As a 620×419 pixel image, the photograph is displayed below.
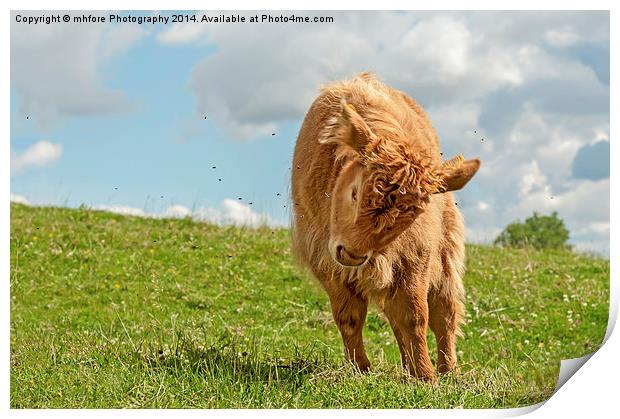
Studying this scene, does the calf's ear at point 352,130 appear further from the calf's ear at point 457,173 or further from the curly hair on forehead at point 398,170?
the calf's ear at point 457,173

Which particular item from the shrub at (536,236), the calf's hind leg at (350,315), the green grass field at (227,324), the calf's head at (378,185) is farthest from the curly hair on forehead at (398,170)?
the shrub at (536,236)

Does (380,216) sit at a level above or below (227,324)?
above

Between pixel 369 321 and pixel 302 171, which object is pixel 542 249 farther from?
pixel 302 171

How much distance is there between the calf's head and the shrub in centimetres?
944

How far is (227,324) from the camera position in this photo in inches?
385

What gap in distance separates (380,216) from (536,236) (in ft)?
35.8

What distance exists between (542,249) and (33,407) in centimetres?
1084

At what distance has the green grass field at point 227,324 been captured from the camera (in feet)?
20.4

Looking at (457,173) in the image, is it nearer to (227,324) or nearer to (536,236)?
(227,324)

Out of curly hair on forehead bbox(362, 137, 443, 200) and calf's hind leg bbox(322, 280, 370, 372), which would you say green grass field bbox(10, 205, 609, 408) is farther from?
curly hair on forehead bbox(362, 137, 443, 200)

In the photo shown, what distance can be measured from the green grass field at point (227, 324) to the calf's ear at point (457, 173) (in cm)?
162

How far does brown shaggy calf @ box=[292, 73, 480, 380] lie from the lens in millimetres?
5438

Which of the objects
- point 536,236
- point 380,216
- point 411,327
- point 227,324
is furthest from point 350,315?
point 536,236
